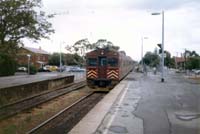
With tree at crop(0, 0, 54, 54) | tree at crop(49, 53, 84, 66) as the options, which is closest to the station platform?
tree at crop(0, 0, 54, 54)

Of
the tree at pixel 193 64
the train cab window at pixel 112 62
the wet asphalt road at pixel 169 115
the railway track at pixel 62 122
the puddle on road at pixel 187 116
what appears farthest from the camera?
the tree at pixel 193 64

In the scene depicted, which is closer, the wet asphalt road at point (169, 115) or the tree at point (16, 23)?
the wet asphalt road at point (169, 115)

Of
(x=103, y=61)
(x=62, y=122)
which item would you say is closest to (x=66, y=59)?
(x=103, y=61)

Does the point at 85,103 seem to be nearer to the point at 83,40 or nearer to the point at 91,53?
the point at 91,53

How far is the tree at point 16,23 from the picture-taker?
1024 inches

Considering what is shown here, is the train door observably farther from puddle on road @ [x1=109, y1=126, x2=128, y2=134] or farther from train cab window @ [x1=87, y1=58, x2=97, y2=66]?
puddle on road @ [x1=109, y1=126, x2=128, y2=134]

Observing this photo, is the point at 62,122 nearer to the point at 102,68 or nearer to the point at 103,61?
the point at 102,68

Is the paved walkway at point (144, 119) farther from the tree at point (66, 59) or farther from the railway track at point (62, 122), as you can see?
the tree at point (66, 59)

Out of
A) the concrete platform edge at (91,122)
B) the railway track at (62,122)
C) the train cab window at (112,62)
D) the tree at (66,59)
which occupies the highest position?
the tree at (66,59)

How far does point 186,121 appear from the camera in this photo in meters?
14.1

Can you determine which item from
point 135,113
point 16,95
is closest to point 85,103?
point 16,95

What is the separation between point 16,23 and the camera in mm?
26750

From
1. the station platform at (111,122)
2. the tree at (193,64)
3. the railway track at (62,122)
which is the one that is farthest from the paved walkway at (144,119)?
the tree at (193,64)

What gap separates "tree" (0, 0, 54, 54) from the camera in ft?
85.4
